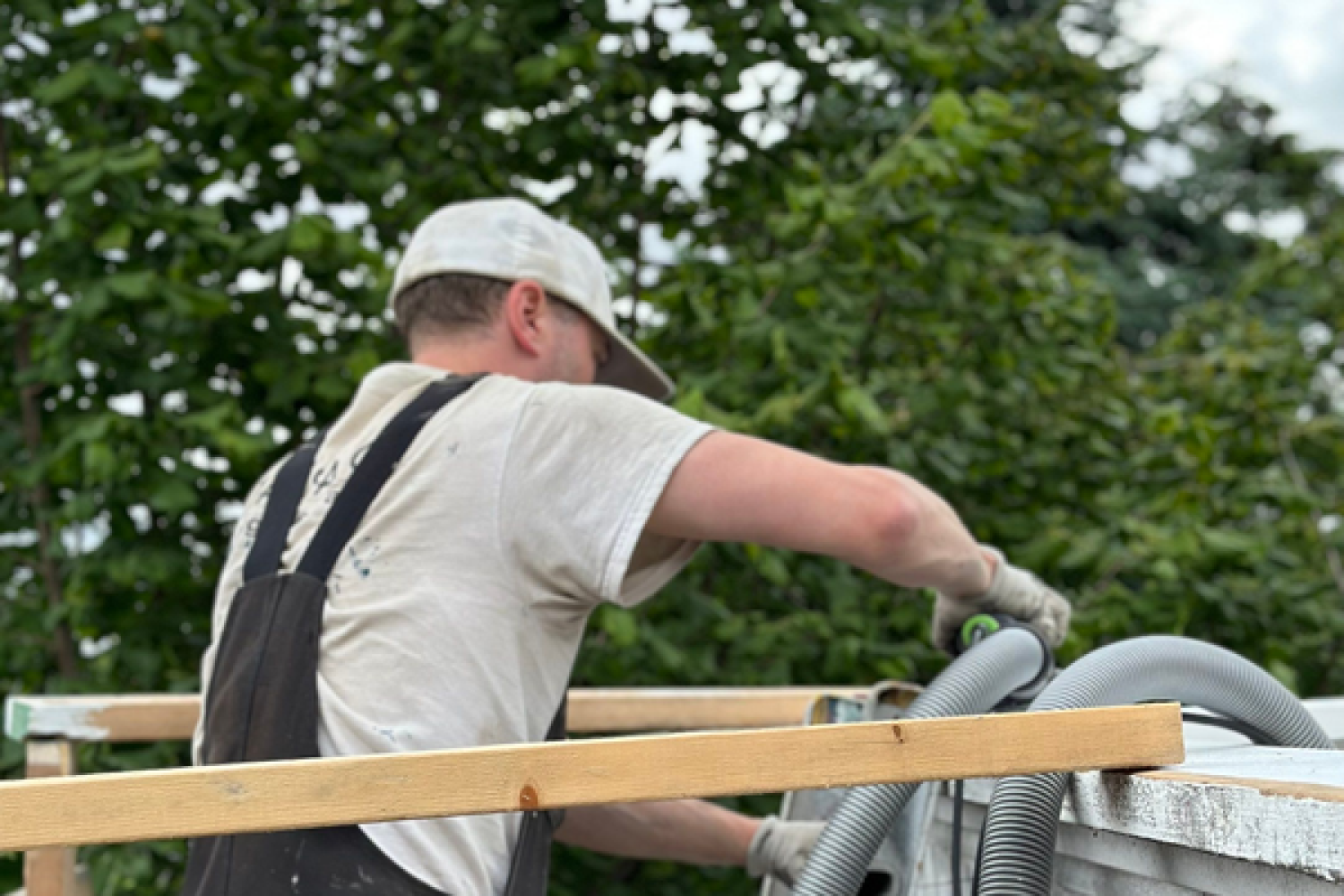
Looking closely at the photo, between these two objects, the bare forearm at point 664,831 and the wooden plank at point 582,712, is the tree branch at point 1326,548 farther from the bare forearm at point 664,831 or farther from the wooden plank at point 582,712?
the bare forearm at point 664,831

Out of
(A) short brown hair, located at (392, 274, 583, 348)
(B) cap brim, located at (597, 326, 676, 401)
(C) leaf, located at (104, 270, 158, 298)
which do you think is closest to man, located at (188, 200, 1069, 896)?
(A) short brown hair, located at (392, 274, 583, 348)

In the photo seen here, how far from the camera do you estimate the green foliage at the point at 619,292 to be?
329 centimetres

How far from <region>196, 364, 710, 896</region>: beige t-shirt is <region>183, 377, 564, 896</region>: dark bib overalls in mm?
25

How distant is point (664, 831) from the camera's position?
2.70 metres

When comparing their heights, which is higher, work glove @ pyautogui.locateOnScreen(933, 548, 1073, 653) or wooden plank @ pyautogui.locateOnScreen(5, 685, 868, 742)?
work glove @ pyautogui.locateOnScreen(933, 548, 1073, 653)

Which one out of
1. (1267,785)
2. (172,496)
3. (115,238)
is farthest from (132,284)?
(1267,785)

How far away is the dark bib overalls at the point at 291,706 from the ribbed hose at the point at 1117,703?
0.65 metres

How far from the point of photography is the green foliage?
130 inches

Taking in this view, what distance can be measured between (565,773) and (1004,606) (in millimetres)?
1121

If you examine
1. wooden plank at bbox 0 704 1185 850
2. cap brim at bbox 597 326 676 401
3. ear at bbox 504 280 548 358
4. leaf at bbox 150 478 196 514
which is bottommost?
leaf at bbox 150 478 196 514

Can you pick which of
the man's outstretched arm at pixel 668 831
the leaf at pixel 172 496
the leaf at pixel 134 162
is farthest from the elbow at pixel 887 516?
the leaf at pixel 134 162

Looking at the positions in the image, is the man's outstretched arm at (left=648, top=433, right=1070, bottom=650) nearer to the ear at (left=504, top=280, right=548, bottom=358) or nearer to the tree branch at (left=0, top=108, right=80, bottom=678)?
the ear at (left=504, top=280, right=548, bottom=358)

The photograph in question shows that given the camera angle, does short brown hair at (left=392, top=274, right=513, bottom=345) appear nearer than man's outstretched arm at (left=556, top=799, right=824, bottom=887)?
Yes

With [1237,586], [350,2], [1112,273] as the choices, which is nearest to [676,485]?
[350,2]
